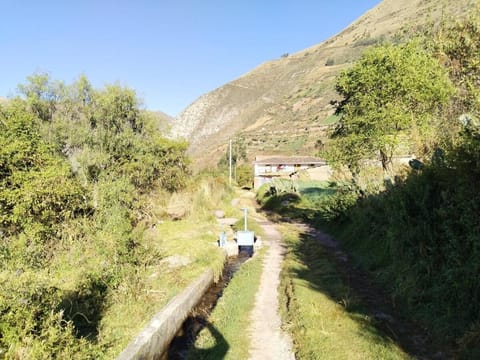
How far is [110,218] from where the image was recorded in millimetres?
9742

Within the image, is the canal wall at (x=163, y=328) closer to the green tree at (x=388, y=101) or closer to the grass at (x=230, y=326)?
the grass at (x=230, y=326)

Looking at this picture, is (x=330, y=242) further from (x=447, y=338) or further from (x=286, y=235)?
(x=447, y=338)

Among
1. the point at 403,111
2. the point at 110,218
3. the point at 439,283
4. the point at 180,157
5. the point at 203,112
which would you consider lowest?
the point at 439,283

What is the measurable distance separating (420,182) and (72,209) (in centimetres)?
837

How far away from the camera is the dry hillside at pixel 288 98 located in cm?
7162

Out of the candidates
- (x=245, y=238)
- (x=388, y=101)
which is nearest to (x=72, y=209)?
(x=245, y=238)

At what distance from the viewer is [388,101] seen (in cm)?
1377

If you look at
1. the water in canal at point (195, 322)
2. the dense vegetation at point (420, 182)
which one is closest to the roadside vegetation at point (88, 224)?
the water in canal at point (195, 322)

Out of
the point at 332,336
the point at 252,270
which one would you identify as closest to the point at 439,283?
the point at 332,336

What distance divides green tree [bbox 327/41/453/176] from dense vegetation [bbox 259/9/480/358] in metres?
0.04

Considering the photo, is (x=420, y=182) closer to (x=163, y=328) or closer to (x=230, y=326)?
(x=230, y=326)

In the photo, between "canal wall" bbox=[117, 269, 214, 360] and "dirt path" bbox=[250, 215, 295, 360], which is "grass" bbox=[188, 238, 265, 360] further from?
"canal wall" bbox=[117, 269, 214, 360]

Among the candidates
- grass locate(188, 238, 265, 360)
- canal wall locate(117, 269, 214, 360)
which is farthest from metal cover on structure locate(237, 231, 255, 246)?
canal wall locate(117, 269, 214, 360)

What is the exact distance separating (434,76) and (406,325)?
10284 millimetres
